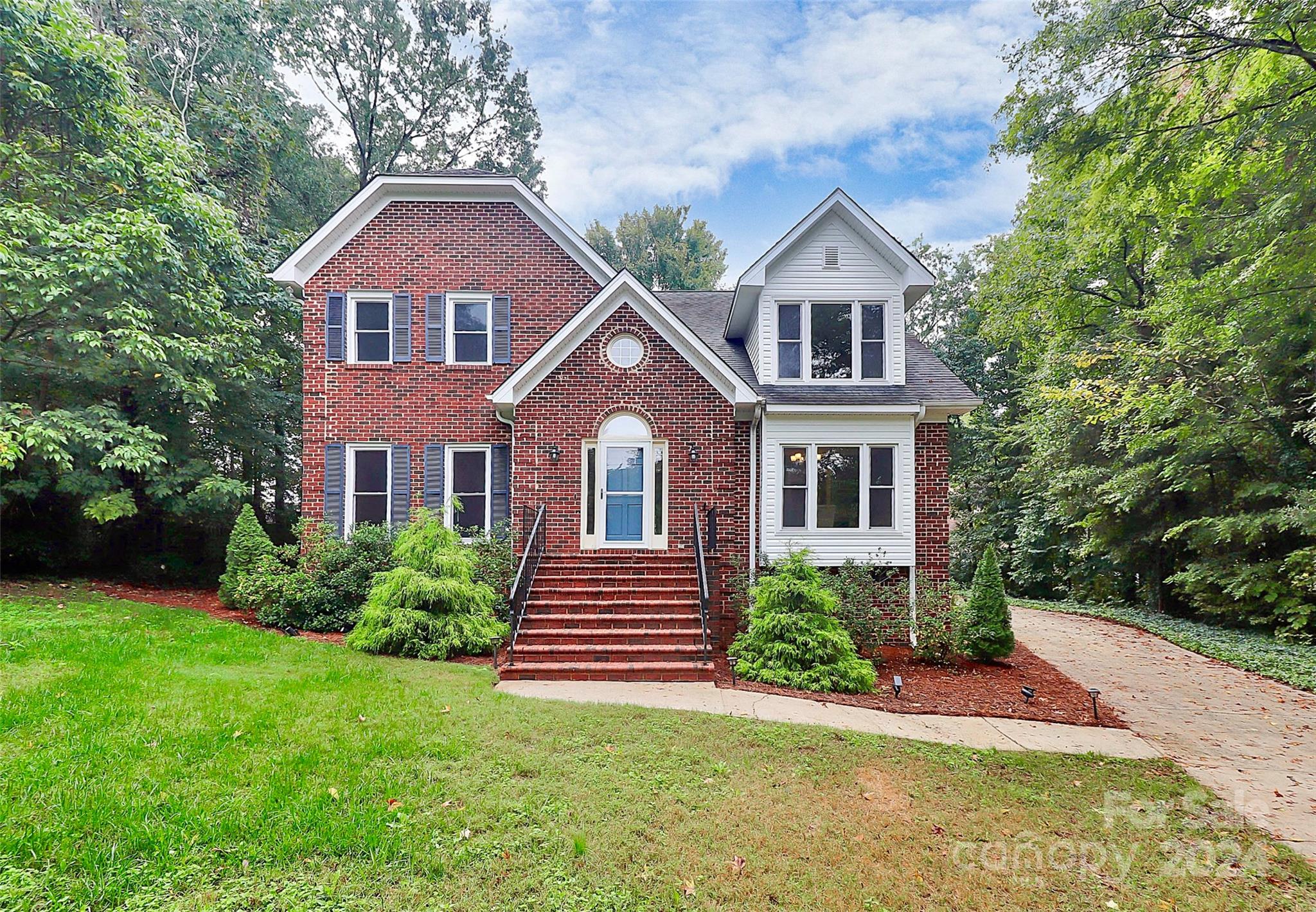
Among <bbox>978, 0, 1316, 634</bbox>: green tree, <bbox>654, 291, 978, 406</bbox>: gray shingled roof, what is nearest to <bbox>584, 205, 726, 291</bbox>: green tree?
<bbox>978, 0, 1316, 634</bbox>: green tree

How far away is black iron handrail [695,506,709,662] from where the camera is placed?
309 inches

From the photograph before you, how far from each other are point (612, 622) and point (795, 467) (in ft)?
14.3

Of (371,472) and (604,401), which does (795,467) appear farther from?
(371,472)

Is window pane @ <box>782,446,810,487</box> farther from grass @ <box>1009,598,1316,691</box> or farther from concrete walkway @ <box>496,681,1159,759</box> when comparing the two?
grass @ <box>1009,598,1316,691</box>

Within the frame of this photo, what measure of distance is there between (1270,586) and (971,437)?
1173 cm

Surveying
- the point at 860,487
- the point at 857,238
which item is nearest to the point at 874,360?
the point at 857,238

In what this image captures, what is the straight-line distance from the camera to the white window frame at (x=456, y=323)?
455 inches

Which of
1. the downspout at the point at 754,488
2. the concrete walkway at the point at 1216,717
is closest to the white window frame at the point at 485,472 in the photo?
the downspout at the point at 754,488

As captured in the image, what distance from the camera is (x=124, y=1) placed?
1416 centimetres

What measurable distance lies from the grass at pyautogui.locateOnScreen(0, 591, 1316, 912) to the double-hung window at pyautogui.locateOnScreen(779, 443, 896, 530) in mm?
5140

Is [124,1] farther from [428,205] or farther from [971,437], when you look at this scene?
[971,437]

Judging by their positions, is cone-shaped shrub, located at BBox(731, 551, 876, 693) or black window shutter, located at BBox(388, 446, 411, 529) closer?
cone-shaped shrub, located at BBox(731, 551, 876, 693)

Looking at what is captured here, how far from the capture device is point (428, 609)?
8523 mm

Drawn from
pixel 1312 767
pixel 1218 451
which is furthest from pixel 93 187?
pixel 1218 451
